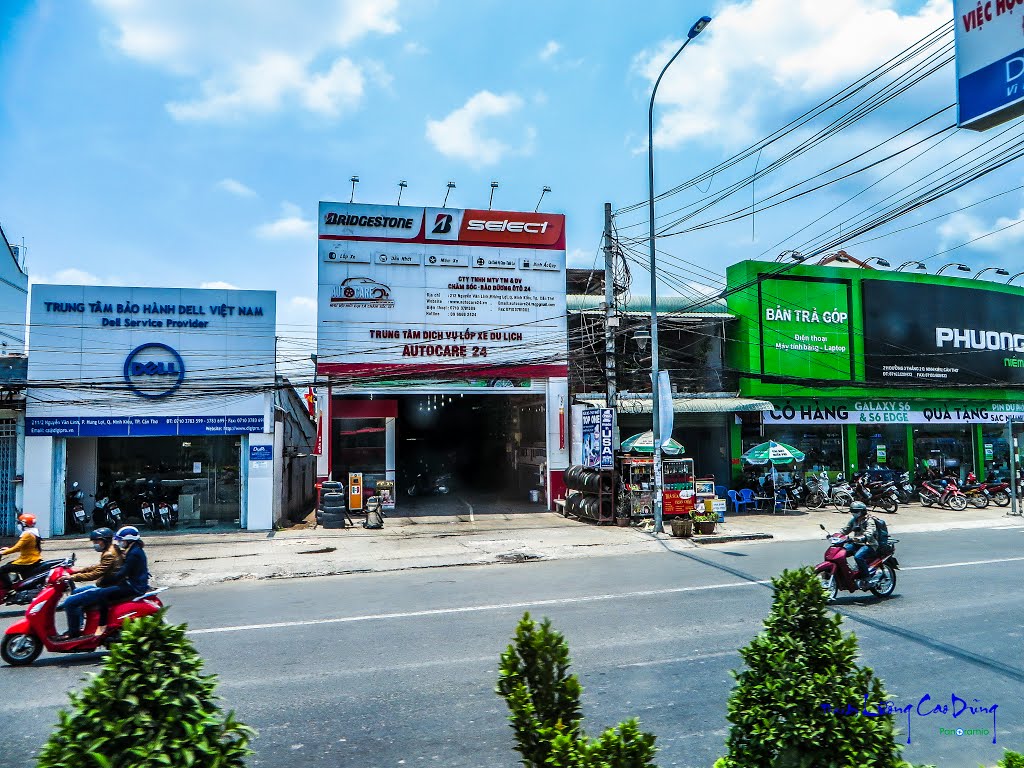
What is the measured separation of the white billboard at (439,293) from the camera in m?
24.0

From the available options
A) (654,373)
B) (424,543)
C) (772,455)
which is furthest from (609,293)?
(424,543)

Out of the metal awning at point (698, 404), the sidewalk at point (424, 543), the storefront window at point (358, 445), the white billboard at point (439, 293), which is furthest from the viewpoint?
the metal awning at point (698, 404)

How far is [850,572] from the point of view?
1045 centimetres

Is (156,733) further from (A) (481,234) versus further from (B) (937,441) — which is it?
(B) (937,441)

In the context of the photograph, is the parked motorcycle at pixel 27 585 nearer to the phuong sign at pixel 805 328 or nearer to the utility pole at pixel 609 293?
the utility pole at pixel 609 293

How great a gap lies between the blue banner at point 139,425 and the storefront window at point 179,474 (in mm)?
829

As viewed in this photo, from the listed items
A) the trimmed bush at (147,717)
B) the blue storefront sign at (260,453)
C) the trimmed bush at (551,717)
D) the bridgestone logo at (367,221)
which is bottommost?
the trimmed bush at (551,717)

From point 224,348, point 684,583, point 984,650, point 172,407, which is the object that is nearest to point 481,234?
point 224,348

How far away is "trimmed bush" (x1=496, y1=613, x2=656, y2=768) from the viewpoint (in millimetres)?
3016

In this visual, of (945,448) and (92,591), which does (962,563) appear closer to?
(92,591)

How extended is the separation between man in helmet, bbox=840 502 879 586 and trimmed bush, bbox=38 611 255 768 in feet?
31.9

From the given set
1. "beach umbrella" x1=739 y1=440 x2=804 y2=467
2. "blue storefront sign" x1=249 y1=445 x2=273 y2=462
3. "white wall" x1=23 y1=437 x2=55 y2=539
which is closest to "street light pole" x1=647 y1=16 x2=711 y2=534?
"beach umbrella" x1=739 y1=440 x2=804 y2=467

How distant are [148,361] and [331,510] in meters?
6.52

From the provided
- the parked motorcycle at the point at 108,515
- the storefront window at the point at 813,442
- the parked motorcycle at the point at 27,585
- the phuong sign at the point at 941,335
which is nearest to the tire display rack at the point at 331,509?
the parked motorcycle at the point at 108,515
